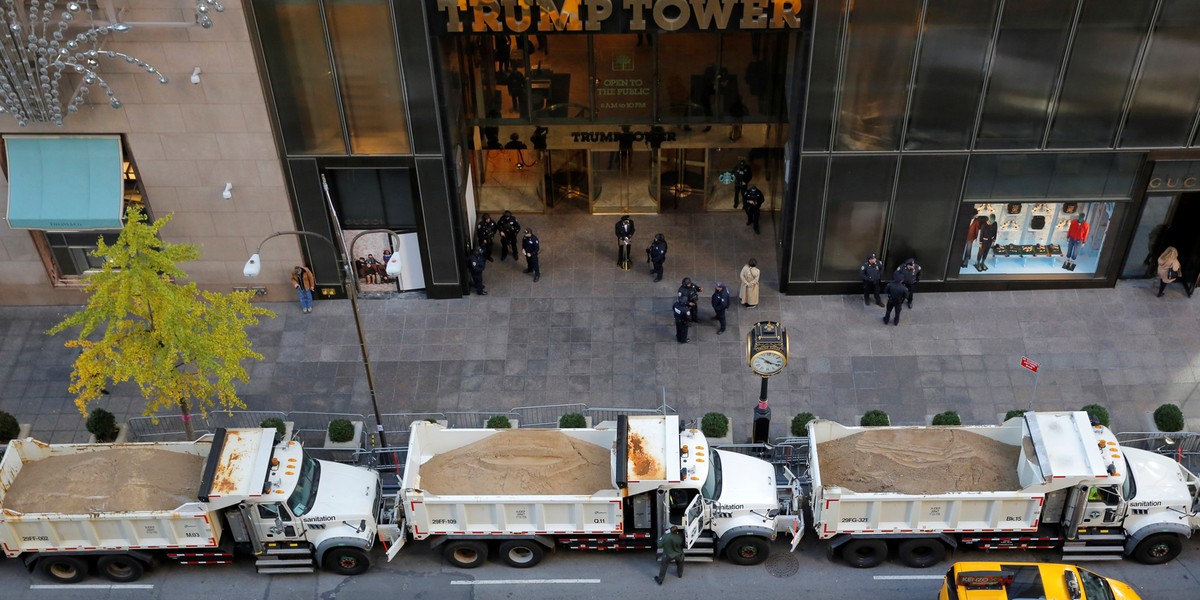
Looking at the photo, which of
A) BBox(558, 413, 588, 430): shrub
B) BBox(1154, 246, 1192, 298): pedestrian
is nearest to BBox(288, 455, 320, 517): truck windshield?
BBox(558, 413, 588, 430): shrub

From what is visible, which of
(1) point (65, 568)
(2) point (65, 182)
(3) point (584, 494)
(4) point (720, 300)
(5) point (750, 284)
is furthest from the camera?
(5) point (750, 284)

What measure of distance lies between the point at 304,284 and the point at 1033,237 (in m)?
18.7

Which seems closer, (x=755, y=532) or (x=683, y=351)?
(x=755, y=532)

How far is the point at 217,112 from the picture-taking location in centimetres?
2411

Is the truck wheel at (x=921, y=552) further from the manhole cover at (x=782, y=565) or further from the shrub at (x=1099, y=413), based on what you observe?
the shrub at (x=1099, y=413)

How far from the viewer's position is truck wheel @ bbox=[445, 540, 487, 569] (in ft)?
65.0

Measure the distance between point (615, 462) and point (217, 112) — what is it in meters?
12.6

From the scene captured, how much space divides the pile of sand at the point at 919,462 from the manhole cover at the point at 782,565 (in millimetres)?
1758

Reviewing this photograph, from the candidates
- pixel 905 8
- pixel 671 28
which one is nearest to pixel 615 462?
pixel 671 28

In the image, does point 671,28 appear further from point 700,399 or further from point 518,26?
point 700,399

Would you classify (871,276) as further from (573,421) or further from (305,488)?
(305,488)

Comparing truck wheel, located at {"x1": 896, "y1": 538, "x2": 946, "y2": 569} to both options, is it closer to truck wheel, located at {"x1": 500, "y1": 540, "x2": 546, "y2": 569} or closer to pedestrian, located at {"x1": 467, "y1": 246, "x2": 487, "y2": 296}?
truck wheel, located at {"x1": 500, "y1": 540, "x2": 546, "y2": 569}

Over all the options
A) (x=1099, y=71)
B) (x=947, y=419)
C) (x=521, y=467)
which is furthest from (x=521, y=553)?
(x=1099, y=71)

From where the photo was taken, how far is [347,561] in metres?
20.0
